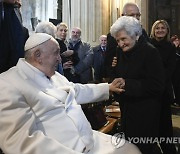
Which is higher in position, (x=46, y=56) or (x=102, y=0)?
(x=102, y=0)

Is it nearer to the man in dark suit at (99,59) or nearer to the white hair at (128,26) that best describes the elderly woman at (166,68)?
the white hair at (128,26)

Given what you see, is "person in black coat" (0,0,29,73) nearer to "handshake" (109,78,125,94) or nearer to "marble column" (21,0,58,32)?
"handshake" (109,78,125,94)

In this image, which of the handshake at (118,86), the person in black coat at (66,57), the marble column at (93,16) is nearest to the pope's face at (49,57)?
the handshake at (118,86)

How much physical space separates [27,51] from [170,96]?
6.53 ft

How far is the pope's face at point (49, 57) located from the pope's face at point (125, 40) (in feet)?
1.98

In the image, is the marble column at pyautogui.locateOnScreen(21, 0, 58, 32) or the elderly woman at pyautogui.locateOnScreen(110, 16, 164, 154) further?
the marble column at pyautogui.locateOnScreen(21, 0, 58, 32)

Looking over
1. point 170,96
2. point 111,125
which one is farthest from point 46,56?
point 170,96

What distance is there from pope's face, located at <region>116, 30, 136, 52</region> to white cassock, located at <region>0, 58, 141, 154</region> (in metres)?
0.59

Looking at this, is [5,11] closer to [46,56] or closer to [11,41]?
[11,41]

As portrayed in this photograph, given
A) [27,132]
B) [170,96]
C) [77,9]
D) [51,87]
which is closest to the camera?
[27,132]

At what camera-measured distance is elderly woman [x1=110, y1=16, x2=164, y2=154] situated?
2.64 metres

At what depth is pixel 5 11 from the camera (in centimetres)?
269

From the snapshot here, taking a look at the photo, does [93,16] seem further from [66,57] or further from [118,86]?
[118,86]

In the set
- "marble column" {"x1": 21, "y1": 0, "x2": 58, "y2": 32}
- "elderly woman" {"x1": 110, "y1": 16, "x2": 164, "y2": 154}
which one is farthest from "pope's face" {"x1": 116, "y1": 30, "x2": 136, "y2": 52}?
"marble column" {"x1": 21, "y1": 0, "x2": 58, "y2": 32}
